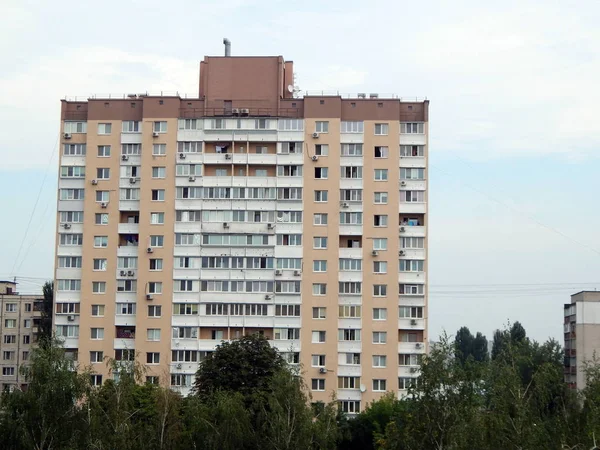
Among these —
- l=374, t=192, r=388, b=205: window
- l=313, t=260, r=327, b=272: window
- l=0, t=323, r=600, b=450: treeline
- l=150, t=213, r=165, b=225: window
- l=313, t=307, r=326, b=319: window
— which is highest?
l=374, t=192, r=388, b=205: window

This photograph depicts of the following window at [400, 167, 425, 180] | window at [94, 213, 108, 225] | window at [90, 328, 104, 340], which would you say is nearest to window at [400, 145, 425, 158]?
window at [400, 167, 425, 180]

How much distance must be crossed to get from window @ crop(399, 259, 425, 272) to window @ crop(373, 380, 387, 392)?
32.6 ft

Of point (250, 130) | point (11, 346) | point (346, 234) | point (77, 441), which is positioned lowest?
point (77, 441)

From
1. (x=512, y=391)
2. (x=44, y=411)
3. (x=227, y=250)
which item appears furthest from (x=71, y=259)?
(x=512, y=391)

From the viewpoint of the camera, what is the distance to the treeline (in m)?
43.5

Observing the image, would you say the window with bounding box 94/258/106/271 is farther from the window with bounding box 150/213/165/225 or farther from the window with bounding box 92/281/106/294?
the window with bounding box 150/213/165/225

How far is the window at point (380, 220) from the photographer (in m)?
93.5

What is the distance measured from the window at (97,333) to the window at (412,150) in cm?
3105

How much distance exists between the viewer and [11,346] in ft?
416

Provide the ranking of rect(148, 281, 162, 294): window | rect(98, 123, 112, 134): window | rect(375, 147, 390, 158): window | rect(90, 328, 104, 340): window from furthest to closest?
rect(98, 123, 112, 134): window → rect(375, 147, 390, 158): window → rect(90, 328, 104, 340): window → rect(148, 281, 162, 294): window

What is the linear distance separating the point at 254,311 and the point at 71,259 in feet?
57.0

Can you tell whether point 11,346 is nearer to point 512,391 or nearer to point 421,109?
point 421,109

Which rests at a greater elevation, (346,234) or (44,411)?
(346,234)

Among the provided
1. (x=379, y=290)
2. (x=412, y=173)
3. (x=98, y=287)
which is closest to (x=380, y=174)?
(x=412, y=173)
